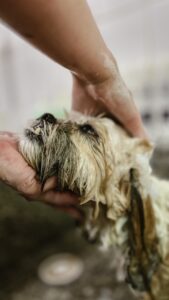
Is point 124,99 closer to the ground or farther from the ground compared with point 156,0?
closer to the ground

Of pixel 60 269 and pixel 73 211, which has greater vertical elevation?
pixel 73 211

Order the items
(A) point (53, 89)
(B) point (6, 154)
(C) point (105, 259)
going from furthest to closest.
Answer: (A) point (53, 89) → (C) point (105, 259) → (B) point (6, 154)

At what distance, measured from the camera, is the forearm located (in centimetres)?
89

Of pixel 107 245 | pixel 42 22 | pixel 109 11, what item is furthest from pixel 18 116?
pixel 42 22

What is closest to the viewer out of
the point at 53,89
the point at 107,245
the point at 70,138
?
the point at 70,138

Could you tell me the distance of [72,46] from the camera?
3.27 feet

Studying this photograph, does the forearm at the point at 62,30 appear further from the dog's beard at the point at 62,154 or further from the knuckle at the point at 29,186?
the knuckle at the point at 29,186

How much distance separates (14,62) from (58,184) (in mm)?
1774

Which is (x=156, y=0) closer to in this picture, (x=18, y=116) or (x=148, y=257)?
(x=18, y=116)

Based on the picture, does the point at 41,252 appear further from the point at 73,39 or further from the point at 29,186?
the point at 73,39

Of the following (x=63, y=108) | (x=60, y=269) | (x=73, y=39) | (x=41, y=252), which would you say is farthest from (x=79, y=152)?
(x=41, y=252)

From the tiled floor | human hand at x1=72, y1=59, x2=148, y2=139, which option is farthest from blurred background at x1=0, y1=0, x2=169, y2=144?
human hand at x1=72, y1=59, x2=148, y2=139

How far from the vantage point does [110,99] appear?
123 cm

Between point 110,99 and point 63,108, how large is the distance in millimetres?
522
